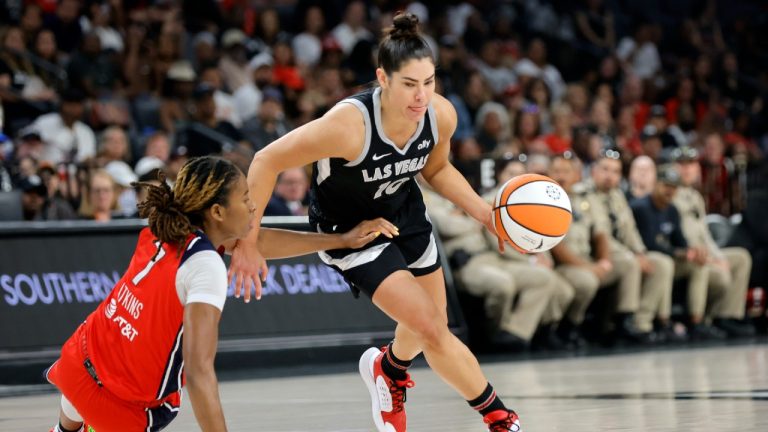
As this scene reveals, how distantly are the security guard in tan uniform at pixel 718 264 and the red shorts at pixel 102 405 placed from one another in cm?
945

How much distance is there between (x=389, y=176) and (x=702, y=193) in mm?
10075

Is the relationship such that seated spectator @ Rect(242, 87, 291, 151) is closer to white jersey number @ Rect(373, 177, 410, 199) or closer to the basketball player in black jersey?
the basketball player in black jersey

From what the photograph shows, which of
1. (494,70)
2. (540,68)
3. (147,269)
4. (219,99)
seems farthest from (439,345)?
(540,68)

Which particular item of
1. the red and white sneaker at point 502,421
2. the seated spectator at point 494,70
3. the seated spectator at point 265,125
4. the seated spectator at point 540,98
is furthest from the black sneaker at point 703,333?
the red and white sneaker at point 502,421

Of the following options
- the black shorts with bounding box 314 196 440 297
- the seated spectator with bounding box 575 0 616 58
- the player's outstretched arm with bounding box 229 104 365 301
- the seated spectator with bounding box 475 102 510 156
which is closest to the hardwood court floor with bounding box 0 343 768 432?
Result: the black shorts with bounding box 314 196 440 297

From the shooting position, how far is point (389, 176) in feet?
17.9

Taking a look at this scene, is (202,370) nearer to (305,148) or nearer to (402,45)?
(305,148)

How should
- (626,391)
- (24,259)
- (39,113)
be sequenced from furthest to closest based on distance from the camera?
1. (39,113)
2. (24,259)
3. (626,391)

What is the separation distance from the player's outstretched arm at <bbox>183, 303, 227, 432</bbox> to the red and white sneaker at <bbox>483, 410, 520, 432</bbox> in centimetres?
184

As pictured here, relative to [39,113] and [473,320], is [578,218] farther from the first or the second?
[39,113]

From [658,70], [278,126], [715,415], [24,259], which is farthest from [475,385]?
[658,70]

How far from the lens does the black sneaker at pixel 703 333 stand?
41.4 ft

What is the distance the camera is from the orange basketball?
5.50m

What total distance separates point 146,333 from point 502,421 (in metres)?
1.83
